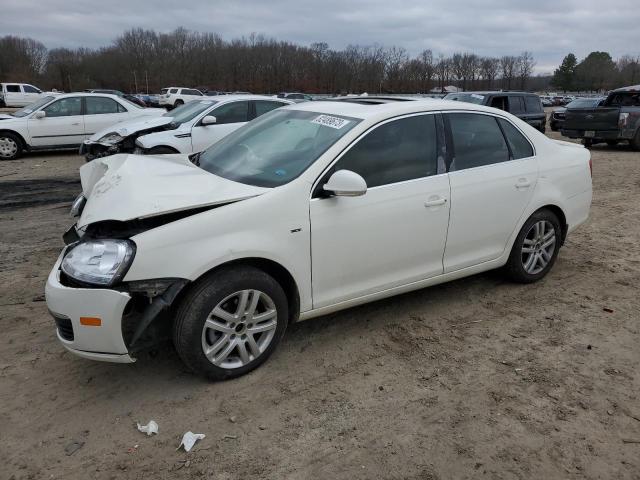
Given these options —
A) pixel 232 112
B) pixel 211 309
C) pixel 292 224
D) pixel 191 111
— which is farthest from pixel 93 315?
pixel 191 111

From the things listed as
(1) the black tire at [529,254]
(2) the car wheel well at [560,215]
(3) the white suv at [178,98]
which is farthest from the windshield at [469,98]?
(3) the white suv at [178,98]

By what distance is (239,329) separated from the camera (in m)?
3.21

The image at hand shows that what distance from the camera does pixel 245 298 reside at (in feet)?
10.3

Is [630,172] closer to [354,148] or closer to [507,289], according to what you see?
[507,289]

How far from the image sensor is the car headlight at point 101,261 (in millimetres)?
2803

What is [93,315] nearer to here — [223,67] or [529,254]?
[529,254]

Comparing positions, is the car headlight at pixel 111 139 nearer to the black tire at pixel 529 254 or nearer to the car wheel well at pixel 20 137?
the car wheel well at pixel 20 137

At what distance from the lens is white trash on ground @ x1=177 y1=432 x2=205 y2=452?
106 inches

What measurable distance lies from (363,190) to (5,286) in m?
3.48

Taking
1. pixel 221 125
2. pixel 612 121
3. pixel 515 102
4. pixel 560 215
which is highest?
pixel 515 102

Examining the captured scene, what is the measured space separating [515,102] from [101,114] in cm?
1137

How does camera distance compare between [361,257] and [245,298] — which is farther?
[361,257]

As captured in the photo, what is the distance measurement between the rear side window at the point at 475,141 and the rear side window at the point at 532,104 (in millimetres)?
12177

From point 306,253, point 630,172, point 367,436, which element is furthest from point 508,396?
point 630,172
